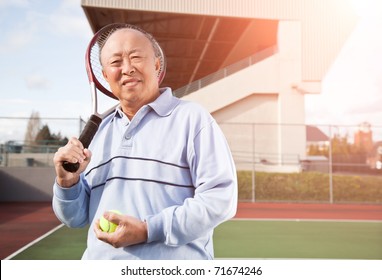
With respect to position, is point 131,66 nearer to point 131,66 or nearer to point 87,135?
point 131,66

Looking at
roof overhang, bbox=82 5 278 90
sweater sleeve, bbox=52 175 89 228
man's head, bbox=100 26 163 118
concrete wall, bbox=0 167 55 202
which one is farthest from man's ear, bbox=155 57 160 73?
roof overhang, bbox=82 5 278 90

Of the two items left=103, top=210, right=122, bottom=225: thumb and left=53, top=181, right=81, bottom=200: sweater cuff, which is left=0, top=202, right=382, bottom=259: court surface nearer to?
left=53, top=181, right=81, bottom=200: sweater cuff

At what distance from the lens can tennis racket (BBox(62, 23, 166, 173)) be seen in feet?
3.86

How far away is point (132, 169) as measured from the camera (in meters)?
1.12

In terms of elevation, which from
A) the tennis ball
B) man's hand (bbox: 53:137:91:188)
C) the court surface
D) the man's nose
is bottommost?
the court surface

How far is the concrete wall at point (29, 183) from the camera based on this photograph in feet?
19.2

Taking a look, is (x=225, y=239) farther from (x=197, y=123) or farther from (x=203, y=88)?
(x=203, y=88)

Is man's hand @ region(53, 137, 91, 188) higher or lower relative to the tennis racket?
lower

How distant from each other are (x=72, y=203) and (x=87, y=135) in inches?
7.9

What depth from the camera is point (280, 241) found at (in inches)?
154

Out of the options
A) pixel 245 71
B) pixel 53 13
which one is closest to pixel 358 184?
pixel 245 71

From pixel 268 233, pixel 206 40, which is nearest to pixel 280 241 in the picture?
pixel 268 233

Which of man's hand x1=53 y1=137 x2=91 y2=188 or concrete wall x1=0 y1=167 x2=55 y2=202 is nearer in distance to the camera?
man's hand x1=53 y1=137 x2=91 y2=188

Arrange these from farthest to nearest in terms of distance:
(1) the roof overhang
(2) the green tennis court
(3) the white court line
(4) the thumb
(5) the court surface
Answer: (1) the roof overhang < (5) the court surface < (2) the green tennis court < (3) the white court line < (4) the thumb
